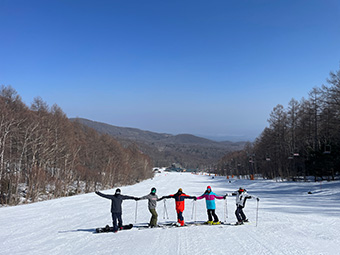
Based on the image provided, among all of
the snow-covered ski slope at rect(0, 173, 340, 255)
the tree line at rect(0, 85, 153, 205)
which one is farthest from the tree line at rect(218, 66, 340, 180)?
the tree line at rect(0, 85, 153, 205)

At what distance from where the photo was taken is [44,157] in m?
41.4

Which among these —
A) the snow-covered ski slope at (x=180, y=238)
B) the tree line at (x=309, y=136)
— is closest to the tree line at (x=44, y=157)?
the snow-covered ski slope at (x=180, y=238)

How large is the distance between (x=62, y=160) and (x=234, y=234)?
131ft

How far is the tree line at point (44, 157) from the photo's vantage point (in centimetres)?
3231

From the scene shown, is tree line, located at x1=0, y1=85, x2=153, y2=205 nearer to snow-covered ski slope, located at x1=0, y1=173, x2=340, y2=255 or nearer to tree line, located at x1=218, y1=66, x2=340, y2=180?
snow-covered ski slope, located at x1=0, y1=173, x2=340, y2=255

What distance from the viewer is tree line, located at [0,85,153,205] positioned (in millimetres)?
32312

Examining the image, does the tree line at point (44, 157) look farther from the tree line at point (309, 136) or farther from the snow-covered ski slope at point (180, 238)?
the tree line at point (309, 136)

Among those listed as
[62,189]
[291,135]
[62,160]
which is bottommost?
[62,189]

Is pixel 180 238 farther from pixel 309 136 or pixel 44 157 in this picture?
pixel 309 136

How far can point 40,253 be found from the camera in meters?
9.39

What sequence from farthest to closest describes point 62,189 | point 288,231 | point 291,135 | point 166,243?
point 291,135
point 62,189
point 288,231
point 166,243

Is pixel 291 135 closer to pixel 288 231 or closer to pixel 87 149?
pixel 87 149

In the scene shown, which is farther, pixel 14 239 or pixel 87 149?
pixel 87 149

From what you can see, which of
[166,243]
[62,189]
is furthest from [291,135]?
[166,243]
